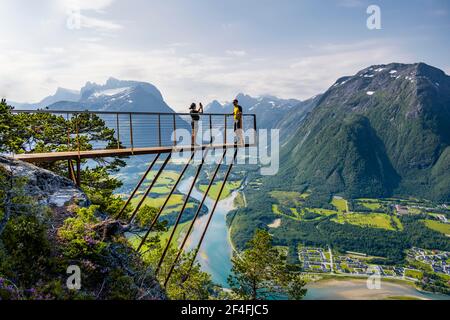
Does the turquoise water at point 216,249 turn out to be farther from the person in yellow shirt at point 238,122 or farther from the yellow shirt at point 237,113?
the yellow shirt at point 237,113

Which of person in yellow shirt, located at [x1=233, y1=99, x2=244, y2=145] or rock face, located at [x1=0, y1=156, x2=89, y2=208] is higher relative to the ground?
person in yellow shirt, located at [x1=233, y1=99, x2=244, y2=145]

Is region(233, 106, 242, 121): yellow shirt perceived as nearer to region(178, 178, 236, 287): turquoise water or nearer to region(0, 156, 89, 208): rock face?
region(0, 156, 89, 208): rock face

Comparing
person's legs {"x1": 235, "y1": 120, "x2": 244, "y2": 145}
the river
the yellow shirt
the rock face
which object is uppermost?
the yellow shirt

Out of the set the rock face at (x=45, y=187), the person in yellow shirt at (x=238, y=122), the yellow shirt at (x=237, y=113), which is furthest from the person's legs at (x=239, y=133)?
the rock face at (x=45, y=187)

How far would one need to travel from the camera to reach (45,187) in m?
10.5

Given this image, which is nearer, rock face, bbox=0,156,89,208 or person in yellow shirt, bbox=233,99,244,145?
rock face, bbox=0,156,89,208

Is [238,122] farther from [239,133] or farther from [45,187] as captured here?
[45,187]

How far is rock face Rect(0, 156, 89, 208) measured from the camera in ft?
32.4

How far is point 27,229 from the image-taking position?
8133mm

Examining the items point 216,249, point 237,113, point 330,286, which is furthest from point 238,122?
point 216,249

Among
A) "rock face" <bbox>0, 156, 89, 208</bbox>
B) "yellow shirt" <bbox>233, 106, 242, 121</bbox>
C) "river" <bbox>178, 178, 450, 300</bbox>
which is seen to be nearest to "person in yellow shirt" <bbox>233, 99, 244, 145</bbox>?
"yellow shirt" <bbox>233, 106, 242, 121</bbox>
